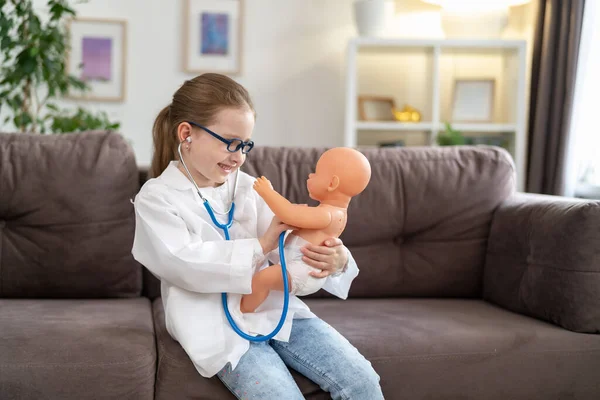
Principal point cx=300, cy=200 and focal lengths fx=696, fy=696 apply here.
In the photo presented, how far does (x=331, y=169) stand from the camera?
1500mm

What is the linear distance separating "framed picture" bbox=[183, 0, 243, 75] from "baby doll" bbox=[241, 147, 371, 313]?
108 inches

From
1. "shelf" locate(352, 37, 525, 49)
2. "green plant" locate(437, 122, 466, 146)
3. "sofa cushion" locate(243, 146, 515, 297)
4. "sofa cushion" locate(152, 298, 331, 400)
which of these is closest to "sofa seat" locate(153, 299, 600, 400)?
"sofa cushion" locate(152, 298, 331, 400)

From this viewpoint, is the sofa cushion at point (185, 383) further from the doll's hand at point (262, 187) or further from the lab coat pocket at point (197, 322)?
the doll's hand at point (262, 187)

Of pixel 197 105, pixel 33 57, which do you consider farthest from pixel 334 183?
pixel 33 57

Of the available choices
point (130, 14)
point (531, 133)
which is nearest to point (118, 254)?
point (130, 14)

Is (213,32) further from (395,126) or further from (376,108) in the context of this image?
(395,126)

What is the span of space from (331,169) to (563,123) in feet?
7.83

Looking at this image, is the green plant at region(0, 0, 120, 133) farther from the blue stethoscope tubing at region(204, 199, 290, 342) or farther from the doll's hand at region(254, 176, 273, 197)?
the doll's hand at region(254, 176, 273, 197)

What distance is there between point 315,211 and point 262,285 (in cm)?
21

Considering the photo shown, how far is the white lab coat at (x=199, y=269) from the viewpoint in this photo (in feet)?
4.93

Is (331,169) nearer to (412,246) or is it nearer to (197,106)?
(197,106)

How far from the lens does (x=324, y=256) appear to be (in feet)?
4.90

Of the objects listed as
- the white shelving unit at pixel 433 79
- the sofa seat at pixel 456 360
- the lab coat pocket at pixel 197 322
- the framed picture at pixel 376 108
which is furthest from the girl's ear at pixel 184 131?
the framed picture at pixel 376 108

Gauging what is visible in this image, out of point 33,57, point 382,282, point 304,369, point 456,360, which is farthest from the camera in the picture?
point 33,57
